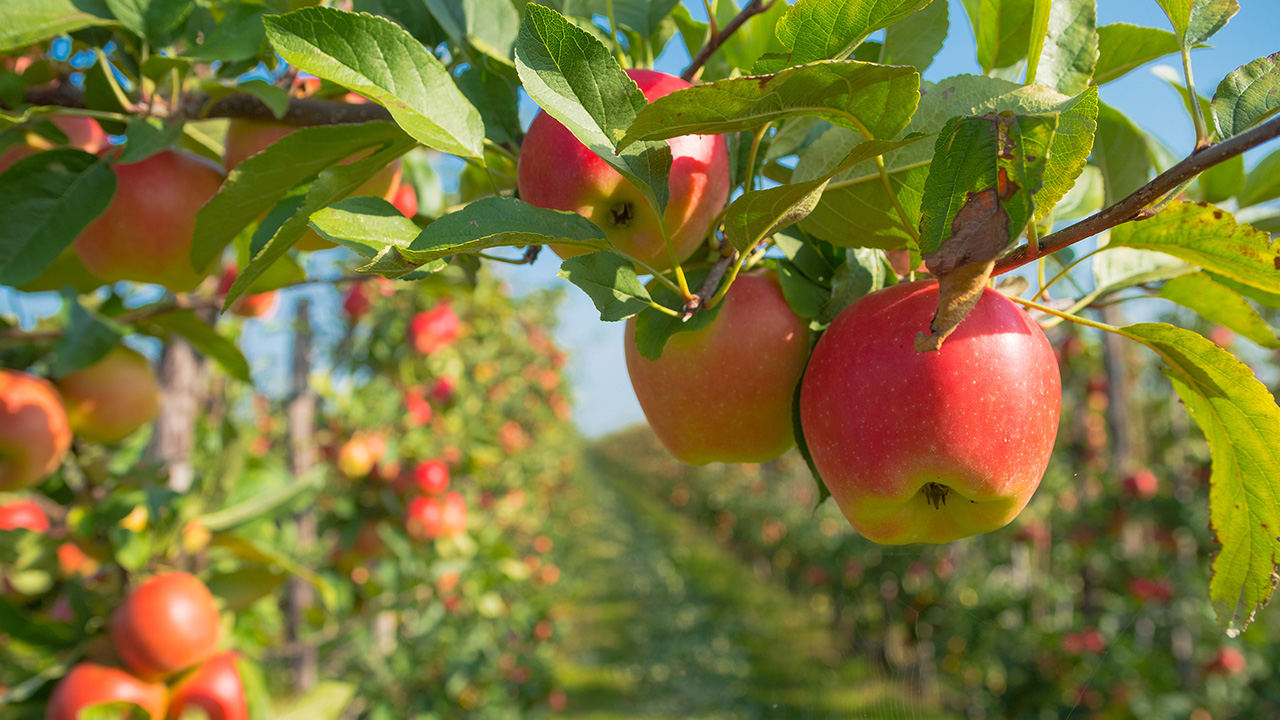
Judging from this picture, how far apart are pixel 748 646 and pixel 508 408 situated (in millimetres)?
2969

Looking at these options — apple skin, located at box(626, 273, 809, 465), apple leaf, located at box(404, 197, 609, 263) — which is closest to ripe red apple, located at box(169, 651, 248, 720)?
apple skin, located at box(626, 273, 809, 465)

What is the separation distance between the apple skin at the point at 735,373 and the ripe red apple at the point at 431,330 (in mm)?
2335

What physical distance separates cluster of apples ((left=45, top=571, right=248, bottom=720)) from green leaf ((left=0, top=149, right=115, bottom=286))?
58 centimetres

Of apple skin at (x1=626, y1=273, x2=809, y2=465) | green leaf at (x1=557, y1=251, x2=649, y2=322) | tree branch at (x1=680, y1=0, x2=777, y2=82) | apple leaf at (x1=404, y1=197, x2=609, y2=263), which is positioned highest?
tree branch at (x1=680, y1=0, x2=777, y2=82)

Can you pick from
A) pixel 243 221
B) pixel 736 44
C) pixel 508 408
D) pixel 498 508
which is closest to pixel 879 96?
pixel 736 44

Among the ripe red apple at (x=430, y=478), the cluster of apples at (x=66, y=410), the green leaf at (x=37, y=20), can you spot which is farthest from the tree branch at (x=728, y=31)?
the ripe red apple at (x=430, y=478)

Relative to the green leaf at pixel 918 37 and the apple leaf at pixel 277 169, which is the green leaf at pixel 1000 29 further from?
the apple leaf at pixel 277 169

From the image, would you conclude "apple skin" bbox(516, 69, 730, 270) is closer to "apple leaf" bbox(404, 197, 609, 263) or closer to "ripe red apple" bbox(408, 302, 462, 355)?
"apple leaf" bbox(404, 197, 609, 263)

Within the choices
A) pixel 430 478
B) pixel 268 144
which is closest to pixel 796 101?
pixel 268 144

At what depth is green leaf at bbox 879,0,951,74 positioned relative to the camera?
21.6 inches

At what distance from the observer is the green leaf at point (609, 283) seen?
403mm

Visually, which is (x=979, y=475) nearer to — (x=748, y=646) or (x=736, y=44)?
(x=736, y=44)

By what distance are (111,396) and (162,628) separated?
363 mm

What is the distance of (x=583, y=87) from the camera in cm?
40
